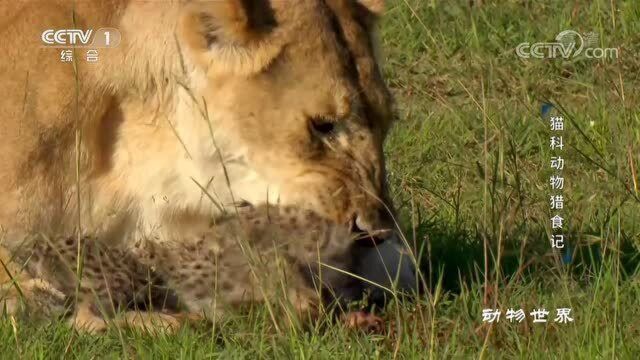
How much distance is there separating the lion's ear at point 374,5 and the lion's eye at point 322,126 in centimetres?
56


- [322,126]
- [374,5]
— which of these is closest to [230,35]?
[322,126]

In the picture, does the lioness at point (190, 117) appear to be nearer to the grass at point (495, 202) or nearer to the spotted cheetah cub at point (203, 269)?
the spotted cheetah cub at point (203, 269)

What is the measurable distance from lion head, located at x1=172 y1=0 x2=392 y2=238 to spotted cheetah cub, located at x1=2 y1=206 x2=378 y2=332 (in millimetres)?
89

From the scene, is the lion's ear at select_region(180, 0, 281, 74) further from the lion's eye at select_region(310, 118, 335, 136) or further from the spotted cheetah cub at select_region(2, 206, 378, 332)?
the spotted cheetah cub at select_region(2, 206, 378, 332)

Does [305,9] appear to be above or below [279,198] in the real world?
above

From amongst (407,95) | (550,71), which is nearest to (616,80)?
(550,71)

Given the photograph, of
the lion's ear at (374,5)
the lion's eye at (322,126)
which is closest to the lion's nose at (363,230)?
the lion's eye at (322,126)

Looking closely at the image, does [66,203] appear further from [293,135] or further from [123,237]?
[293,135]

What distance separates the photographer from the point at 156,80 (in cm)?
479

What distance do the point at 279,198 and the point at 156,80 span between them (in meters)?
0.54

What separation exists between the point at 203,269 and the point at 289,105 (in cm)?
55

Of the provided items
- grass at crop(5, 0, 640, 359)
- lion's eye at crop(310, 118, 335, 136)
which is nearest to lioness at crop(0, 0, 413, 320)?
lion's eye at crop(310, 118, 335, 136)

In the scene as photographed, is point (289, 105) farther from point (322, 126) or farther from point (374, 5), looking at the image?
point (374, 5)

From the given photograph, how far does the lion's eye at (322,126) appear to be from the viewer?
4660 millimetres
